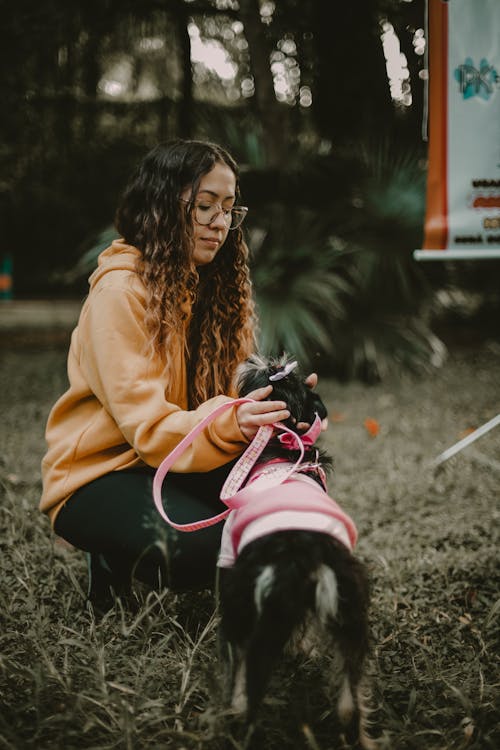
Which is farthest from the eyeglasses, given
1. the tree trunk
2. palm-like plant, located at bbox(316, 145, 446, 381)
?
the tree trunk

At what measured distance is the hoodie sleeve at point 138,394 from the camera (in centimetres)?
198

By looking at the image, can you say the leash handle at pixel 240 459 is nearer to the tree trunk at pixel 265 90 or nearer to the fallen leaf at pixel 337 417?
the fallen leaf at pixel 337 417

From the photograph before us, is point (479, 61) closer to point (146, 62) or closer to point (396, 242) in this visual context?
point (396, 242)

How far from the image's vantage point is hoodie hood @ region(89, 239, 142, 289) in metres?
2.20

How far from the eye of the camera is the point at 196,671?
1.99 metres

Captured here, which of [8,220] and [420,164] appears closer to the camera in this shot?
[420,164]

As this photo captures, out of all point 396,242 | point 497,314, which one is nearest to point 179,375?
point 396,242

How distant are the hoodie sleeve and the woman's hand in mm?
25

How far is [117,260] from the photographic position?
2.23 m

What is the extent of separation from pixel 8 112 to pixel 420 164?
4146mm

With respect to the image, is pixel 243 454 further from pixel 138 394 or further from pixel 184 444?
pixel 138 394

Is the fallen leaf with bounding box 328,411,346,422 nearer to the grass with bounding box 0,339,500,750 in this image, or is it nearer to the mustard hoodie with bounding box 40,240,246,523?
the grass with bounding box 0,339,500,750

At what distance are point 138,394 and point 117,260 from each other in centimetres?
50

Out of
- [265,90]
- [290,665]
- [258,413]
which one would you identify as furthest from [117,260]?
[265,90]
